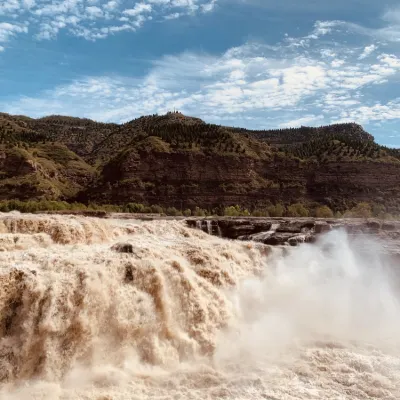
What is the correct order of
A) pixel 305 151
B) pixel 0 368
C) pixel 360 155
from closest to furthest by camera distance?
1. pixel 0 368
2. pixel 360 155
3. pixel 305 151

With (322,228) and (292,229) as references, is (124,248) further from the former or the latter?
(292,229)

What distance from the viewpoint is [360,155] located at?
68812mm

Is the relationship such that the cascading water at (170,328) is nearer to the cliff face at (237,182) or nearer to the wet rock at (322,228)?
the wet rock at (322,228)

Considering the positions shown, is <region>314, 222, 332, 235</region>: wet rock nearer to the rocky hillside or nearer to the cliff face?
the rocky hillside

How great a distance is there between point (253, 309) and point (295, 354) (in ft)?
11.5

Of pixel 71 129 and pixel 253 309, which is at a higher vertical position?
pixel 71 129

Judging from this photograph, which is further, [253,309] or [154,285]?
[253,309]

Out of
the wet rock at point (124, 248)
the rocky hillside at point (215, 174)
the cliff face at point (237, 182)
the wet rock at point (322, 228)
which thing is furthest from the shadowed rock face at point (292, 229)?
the cliff face at point (237, 182)

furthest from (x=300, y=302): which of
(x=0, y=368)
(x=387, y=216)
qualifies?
(x=387, y=216)

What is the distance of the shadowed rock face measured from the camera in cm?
2655

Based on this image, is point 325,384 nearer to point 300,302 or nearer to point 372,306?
point 300,302

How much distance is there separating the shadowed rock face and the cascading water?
8273 millimetres

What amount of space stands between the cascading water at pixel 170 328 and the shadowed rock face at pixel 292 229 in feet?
27.1

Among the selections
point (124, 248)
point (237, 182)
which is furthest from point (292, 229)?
point (237, 182)
